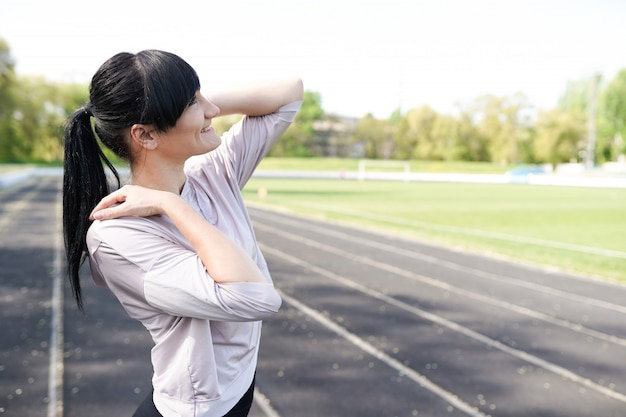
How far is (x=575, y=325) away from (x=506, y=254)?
4.00 m

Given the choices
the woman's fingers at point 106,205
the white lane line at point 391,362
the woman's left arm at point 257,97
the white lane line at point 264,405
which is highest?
the woman's left arm at point 257,97

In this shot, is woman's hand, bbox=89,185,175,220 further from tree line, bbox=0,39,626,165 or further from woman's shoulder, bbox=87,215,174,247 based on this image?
tree line, bbox=0,39,626,165

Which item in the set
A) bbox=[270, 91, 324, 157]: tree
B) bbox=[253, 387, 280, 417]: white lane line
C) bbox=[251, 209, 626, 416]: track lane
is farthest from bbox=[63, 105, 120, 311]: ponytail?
bbox=[270, 91, 324, 157]: tree

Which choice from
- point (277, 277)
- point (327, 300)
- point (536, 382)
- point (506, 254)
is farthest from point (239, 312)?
point (506, 254)

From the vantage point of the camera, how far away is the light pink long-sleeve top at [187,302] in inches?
46.0

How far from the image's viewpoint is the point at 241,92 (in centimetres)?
161

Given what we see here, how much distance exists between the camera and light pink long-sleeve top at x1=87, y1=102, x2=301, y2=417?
3.83 feet

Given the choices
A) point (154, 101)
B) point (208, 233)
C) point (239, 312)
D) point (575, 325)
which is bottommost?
point (575, 325)

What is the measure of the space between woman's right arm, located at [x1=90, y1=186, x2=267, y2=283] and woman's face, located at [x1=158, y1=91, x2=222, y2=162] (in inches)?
5.1

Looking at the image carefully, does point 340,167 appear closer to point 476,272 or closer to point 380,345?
point 476,272

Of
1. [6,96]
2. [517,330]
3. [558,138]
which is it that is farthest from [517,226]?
[558,138]

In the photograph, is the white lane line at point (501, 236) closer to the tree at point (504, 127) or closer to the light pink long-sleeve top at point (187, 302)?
the light pink long-sleeve top at point (187, 302)

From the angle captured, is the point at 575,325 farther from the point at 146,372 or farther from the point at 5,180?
the point at 5,180

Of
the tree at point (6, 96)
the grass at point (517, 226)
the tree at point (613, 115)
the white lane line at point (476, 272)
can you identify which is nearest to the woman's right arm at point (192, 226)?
the white lane line at point (476, 272)
